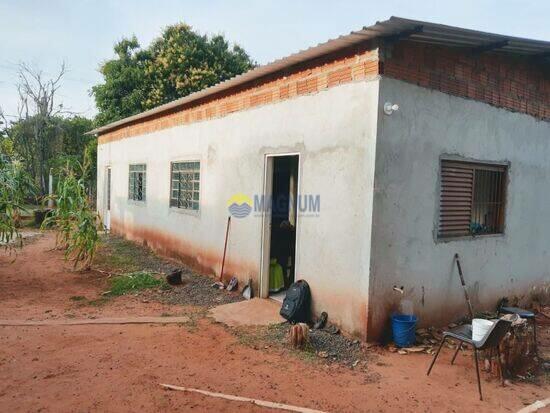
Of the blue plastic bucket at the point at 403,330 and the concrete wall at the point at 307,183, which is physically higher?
the concrete wall at the point at 307,183

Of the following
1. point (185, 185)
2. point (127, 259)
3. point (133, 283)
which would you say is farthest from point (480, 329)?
point (127, 259)

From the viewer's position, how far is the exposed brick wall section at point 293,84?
4777 mm

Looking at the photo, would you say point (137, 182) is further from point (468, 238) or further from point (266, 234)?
point (468, 238)

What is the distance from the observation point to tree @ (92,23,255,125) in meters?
18.0

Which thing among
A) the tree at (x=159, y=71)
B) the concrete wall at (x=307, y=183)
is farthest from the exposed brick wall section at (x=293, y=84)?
the tree at (x=159, y=71)

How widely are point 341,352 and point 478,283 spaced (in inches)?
111

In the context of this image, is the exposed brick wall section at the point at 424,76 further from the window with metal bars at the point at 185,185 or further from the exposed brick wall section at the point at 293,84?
the window with metal bars at the point at 185,185

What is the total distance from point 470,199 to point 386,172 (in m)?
1.97

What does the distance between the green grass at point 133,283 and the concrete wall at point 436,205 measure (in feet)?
14.6

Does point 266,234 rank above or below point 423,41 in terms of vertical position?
below

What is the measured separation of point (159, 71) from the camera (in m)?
18.2

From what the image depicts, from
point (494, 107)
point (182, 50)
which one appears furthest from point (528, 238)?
point (182, 50)

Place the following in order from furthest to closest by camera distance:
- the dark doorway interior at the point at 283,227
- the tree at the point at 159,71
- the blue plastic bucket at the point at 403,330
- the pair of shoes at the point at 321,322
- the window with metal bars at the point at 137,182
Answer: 1. the tree at the point at 159,71
2. the window with metal bars at the point at 137,182
3. the dark doorway interior at the point at 283,227
4. the pair of shoes at the point at 321,322
5. the blue plastic bucket at the point at 403,330

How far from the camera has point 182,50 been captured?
59.4 feet
